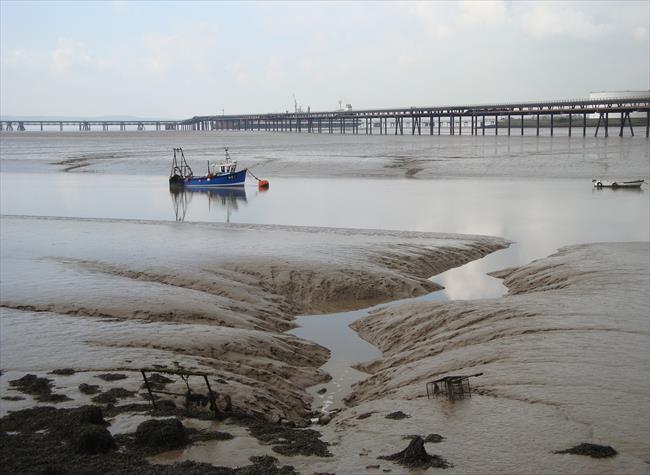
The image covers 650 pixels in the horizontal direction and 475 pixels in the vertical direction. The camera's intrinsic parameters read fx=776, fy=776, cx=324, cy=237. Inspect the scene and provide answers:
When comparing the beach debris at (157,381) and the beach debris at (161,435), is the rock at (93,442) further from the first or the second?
the beach debris at (157,381)

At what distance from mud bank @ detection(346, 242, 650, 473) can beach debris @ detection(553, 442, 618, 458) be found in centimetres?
12

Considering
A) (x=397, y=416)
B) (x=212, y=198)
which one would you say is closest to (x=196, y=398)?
(x=397, y=416)

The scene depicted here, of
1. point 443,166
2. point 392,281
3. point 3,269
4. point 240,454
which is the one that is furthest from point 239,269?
point 443,166

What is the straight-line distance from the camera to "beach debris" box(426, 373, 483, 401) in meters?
11.8

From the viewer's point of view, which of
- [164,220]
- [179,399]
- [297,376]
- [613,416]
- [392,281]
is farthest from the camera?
Result: [164,220]

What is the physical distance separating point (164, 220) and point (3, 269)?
12.4 metres

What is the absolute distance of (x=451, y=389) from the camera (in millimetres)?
11789

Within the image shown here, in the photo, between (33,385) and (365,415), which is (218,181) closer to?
(33,385)

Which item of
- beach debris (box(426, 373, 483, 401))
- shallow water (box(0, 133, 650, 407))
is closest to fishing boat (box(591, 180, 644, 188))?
shallow water (box(0, 133, 650, 407))

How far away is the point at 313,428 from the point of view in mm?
11367

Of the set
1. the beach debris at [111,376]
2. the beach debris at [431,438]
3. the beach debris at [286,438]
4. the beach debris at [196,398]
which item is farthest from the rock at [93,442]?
the beach debris at [431,438]

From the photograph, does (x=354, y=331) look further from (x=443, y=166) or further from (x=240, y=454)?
(x=443, y=166)

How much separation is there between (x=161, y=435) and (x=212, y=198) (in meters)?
34.9

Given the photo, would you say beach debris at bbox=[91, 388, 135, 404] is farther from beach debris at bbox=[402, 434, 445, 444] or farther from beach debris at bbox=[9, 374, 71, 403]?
beach debris at bbox=[402, 434, 445, 444]
